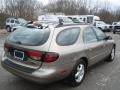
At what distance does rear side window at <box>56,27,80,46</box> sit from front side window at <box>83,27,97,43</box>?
0.29 meters

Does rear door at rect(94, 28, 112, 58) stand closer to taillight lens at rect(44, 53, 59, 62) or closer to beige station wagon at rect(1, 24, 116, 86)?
beige station wagon at rect(1, 24, 116, 86)

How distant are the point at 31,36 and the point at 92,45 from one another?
1.86 m

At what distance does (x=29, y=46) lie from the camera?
438 centimetres

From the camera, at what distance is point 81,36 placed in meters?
5.20

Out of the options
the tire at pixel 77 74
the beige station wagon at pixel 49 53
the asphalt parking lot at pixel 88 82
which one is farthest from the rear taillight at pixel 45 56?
the asphalt parking lot at pixel 88 82

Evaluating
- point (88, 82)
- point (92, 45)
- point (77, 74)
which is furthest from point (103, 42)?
point (77, 74)

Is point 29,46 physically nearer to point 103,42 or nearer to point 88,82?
point 88,82

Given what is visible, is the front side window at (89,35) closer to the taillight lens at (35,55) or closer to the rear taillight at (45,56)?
Answer: the rear taillight at (45,56)

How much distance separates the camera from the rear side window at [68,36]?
4534 mm

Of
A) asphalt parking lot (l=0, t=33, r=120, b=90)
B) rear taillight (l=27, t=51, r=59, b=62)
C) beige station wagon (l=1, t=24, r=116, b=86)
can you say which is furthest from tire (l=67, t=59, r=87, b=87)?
rear taillight (l=27, t=51, r=59, b=62)

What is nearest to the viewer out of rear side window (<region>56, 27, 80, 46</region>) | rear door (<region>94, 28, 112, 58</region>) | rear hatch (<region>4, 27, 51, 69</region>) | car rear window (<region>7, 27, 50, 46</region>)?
rear hatch (<region>4, 27, 51, 69</region>)

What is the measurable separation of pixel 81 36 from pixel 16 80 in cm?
198

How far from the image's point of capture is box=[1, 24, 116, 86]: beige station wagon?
4.22 m

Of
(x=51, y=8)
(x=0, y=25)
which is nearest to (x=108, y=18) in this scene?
(x=51, y=8)
